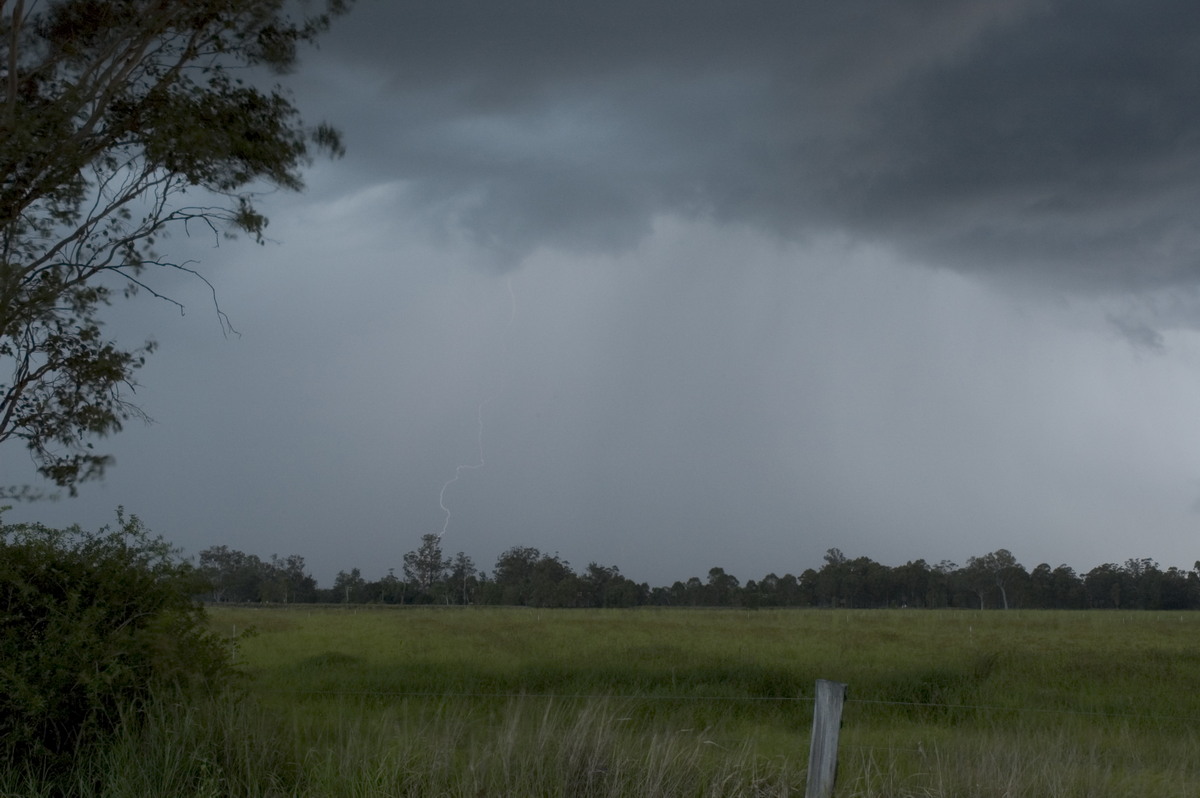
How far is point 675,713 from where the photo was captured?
12984 mm

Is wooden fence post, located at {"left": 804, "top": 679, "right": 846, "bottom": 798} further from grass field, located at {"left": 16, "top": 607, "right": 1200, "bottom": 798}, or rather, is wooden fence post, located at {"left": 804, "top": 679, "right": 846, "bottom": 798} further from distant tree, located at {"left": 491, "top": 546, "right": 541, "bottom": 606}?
distant tree, located at {"left": 491, "top": 546, "right": 541, "bottom": 606}

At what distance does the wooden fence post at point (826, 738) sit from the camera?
561 cm

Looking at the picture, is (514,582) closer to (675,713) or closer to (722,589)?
(722,589)

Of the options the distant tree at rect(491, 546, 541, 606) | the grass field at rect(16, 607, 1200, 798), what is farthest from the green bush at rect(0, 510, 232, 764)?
the distant tree at rect(491, 546, 541, 606)

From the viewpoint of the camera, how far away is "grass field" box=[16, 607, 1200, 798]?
634 cm

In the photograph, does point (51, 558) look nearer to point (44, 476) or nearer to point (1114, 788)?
point (44, 476)

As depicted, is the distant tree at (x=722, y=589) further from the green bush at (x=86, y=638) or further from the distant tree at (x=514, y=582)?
the green bush at (x=86, y=638)

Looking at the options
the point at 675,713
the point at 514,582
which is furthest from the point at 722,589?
the point at 675,713

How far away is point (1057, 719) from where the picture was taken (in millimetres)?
14383

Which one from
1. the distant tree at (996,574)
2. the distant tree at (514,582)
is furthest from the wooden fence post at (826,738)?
the distant tree at (996,574)

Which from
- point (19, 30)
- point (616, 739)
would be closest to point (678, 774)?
point (616, 739)

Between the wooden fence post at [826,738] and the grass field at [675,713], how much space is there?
1.82 ft

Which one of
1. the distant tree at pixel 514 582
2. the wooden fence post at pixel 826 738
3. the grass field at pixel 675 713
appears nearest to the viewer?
the wooden fence post at pixel 826 738

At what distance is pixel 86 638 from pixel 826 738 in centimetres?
547
